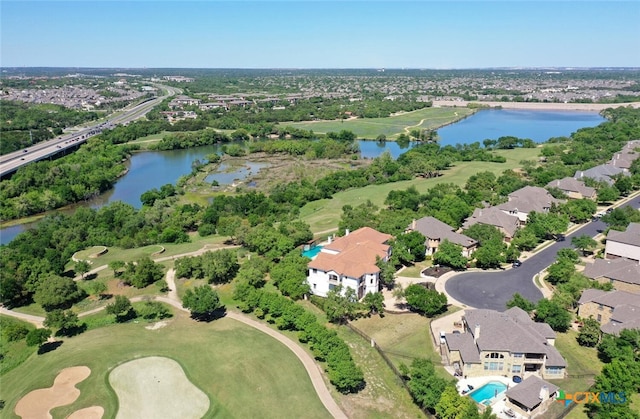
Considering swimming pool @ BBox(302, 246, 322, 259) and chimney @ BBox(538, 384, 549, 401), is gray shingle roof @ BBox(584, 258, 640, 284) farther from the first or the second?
swimming pool @ BBox(302, 246, 322, 259)

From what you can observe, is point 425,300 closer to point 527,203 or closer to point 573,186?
point 527,203

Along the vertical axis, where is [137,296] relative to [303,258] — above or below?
below

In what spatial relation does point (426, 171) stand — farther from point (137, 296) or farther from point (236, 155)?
point (137, 296)

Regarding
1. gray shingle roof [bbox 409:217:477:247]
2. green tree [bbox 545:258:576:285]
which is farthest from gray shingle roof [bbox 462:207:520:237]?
green tree [bbox 545:258:576:285]

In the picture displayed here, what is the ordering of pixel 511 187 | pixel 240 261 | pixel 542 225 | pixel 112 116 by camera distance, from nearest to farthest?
pixel 240 261
pixel 542 225
pixel 511 187
pixel 112 116

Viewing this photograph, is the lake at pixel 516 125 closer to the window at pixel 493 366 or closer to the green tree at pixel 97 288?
the window at pixel 493 366

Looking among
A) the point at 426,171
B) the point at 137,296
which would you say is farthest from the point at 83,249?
the point at 426,171

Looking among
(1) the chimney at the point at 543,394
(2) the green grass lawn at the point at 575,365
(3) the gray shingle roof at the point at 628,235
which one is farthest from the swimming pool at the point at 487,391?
(3) the gray shingle roof at the point at 628,235
